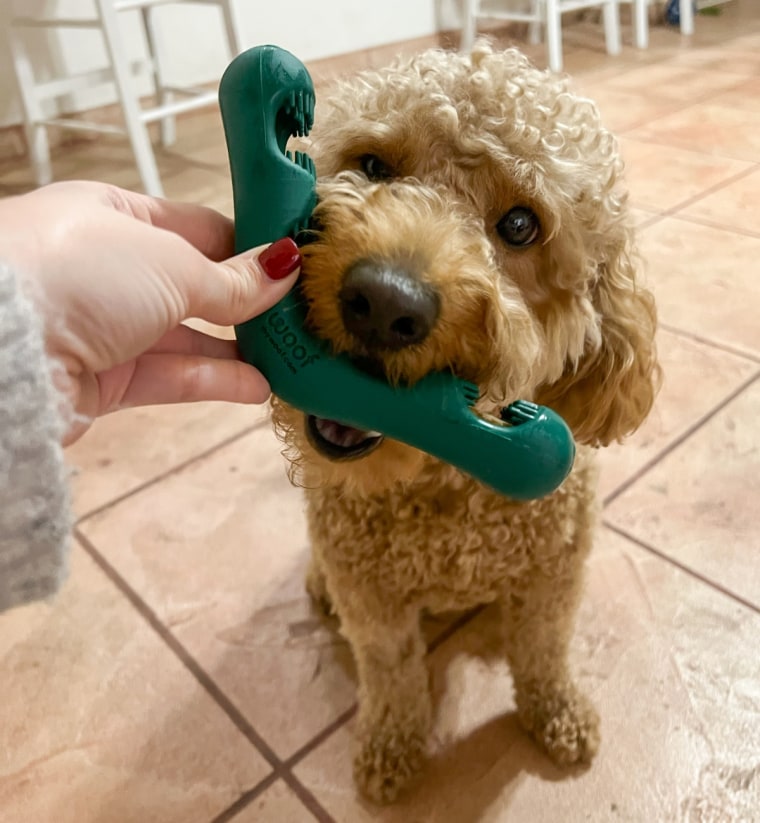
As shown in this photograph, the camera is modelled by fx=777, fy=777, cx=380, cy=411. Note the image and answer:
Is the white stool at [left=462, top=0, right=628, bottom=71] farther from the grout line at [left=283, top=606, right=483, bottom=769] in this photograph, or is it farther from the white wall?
the grout line at [left=283, top=606, right=483, bottom=769]

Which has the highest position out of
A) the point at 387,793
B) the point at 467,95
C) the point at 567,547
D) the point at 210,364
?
the point at 467,95

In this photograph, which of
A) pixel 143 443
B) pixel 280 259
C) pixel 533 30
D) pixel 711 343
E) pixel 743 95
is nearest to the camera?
pixel 280 259

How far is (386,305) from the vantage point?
0.63m

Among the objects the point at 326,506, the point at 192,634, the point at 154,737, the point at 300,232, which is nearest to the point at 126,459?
the point at 192,634

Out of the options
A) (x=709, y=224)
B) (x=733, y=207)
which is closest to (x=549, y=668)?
(x=709, y=224)

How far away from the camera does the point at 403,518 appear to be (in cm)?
90

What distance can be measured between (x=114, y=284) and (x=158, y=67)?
2.92m

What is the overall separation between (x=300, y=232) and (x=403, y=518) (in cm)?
36

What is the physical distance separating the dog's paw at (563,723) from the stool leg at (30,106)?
92.8 inches

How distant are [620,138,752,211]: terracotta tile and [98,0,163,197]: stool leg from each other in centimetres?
149

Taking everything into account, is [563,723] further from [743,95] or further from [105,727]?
[743,95]

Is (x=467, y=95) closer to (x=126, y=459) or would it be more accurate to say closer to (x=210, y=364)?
(x=210, y=364)

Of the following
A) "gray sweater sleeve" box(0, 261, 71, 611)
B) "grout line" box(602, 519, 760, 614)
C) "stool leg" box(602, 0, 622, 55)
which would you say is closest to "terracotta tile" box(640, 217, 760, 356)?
"grout line" box(602, 519, 760, 614)

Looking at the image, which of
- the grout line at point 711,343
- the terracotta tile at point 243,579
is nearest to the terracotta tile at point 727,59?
the grout line at point 711,343
